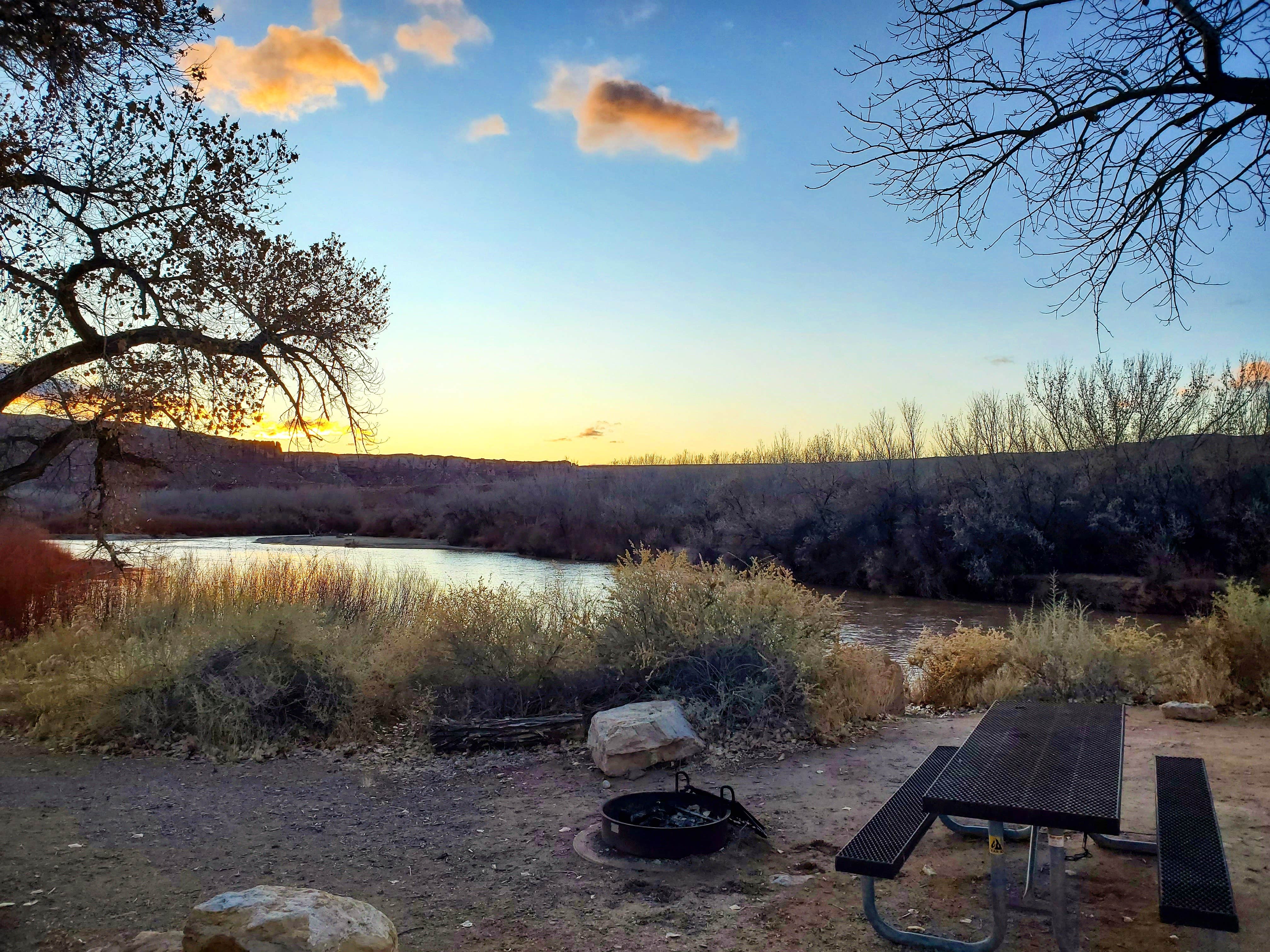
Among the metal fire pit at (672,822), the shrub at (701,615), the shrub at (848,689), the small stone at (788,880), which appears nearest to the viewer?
the small stone at (788,880)

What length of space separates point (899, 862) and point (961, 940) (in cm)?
63

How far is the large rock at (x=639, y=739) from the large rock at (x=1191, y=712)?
407 cm

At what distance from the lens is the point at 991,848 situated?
3.33 m

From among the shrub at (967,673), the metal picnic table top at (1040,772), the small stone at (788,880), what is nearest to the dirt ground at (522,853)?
the small stone at (788,880)

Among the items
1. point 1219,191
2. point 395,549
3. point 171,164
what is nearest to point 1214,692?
point 1219,191

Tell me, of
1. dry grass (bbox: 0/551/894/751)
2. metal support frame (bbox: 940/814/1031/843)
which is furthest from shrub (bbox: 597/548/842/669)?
metal support frame (bbox: 940/814/1031/843)

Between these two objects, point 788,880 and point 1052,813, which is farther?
point 788,880

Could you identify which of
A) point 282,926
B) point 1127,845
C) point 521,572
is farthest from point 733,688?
point 521,572

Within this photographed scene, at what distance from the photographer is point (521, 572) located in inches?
1166

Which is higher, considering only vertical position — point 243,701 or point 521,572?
point 243,701

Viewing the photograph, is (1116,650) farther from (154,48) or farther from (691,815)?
(154,48)

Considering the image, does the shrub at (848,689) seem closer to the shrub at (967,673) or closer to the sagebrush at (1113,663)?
the shrub at (967,673)

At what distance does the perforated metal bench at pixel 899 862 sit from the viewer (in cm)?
334

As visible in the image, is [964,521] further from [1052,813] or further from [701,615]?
[1052,813]
